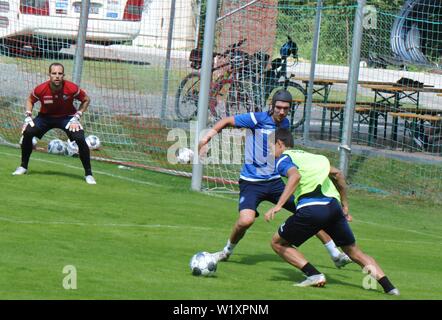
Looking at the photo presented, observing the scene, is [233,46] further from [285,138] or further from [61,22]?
[285,138]

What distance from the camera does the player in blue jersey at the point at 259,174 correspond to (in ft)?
36.6

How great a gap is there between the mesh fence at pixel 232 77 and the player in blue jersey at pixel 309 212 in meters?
6.85

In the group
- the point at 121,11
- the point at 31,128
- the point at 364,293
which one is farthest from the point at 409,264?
the point at 121,11

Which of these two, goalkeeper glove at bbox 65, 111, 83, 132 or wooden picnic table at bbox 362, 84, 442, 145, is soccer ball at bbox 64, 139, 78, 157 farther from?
wooden picnic table at bbox 362, 84, 442, 145

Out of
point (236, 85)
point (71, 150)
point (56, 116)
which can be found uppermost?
point (236, 85)

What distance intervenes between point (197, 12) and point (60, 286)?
1108 cm

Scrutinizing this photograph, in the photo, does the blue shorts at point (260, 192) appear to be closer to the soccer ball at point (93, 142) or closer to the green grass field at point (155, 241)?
the green grass field at point (155, 241)

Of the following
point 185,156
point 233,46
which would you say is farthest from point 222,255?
point 185,156

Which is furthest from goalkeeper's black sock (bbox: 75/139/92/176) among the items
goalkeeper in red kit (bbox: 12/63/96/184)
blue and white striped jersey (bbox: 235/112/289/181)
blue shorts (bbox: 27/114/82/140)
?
blue and white striped jersey (bbox: 235/112/289/181)

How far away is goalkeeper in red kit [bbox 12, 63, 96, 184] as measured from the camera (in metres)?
15.9

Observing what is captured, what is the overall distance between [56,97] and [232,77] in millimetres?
3148

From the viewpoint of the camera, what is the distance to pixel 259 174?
11.5m

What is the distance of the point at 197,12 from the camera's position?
19500mm

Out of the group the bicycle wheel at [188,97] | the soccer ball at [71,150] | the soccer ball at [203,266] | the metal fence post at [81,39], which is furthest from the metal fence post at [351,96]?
the soccer ball at [203,266]
